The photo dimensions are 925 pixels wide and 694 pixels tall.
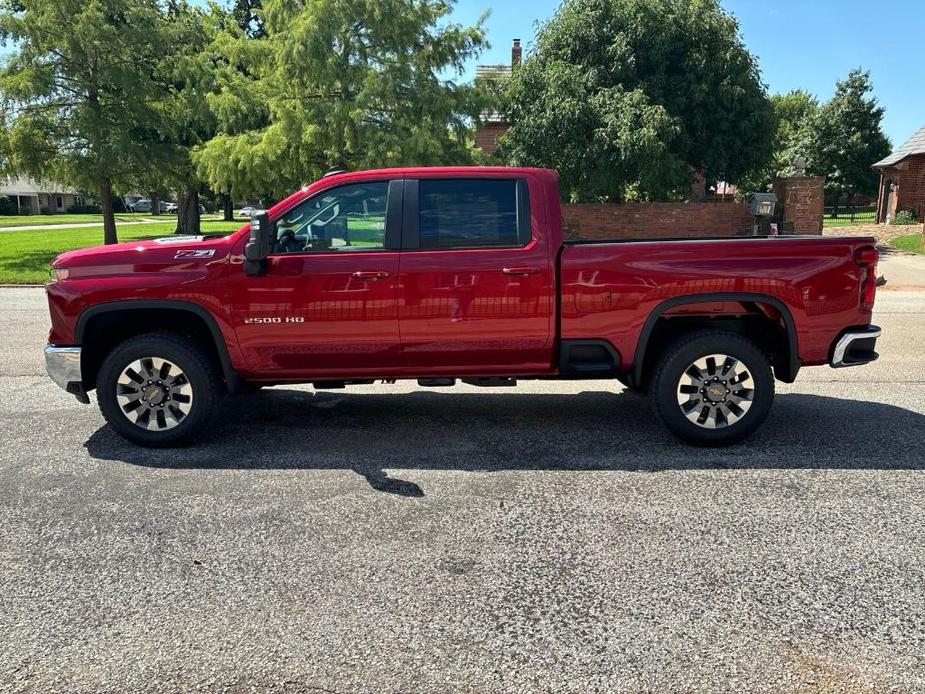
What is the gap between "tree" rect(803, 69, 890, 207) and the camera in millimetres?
41188

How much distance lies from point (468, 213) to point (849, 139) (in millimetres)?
43617

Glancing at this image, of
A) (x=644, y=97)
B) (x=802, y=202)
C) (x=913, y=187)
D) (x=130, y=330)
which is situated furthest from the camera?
(x=913, y=187)

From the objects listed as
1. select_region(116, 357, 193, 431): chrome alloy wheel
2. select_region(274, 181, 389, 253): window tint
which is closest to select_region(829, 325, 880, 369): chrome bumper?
select_region(274, 181, 389, 253): window tint

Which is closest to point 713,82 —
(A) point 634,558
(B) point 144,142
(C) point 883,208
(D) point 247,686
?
(B) point 144,142

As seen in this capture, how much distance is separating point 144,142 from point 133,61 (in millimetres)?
2239

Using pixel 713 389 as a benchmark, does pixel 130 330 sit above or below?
above

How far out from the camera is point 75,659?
2895 mm

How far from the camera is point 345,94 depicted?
17.2 metres

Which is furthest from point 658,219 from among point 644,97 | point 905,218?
point 905,218

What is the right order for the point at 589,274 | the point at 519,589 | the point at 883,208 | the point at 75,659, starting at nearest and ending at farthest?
the point at 75,659 < the point at 519,589 < the point at 589,274 < the point at 883,208

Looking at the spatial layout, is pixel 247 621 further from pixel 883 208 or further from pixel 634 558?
pixel 883 208

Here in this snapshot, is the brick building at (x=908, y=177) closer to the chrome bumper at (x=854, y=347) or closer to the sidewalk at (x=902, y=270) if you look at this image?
the sidewalk at (x=902, y=270)

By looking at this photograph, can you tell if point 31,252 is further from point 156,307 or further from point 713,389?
point 713,389

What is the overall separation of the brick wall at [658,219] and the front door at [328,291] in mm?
14103
